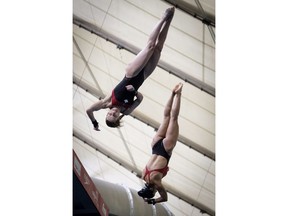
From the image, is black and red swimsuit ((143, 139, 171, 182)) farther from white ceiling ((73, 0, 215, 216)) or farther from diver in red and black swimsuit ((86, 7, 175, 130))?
diver in red and black swimsuit ((86, 7, 175, 130))

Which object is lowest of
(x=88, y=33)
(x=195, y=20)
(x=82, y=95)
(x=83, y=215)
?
(x=83, y=215)

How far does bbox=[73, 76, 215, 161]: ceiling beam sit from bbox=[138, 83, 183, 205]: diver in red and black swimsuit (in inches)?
1.7

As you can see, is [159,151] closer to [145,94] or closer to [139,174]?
[139,174]

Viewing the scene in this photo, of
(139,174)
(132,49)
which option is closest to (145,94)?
(132,49)

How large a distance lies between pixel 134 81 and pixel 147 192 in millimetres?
588

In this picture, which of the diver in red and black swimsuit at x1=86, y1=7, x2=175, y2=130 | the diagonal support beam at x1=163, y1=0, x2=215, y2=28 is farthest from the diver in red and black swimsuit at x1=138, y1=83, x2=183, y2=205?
the diagonal support beam at x1=163, y1=0, x2=215, y2=28

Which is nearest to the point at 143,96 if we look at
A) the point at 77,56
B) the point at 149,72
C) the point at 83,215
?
the point at 149,72

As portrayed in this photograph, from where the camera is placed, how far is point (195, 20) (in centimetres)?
408

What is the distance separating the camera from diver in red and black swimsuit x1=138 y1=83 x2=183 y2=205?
4.14 m

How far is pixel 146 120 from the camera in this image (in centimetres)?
416

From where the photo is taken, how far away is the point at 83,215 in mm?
4039
